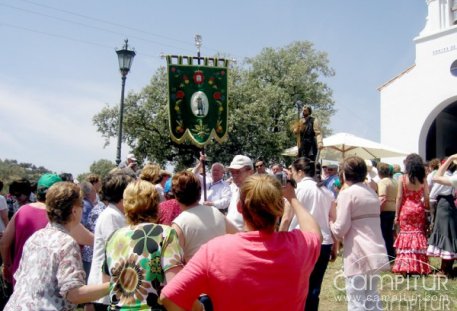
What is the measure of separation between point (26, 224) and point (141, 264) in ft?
6.21

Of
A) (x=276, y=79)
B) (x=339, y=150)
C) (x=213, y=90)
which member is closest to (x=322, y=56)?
(x=276, y=79)

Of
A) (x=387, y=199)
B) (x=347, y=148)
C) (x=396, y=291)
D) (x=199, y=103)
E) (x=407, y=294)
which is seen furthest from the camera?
(x=347, y=148)

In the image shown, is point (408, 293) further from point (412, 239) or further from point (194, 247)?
point (194, 247)

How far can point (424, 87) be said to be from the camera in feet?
64.4

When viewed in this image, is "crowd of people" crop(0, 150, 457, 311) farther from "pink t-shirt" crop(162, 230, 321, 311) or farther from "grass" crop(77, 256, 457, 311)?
"grass" crop(77, 256, 457, 311)

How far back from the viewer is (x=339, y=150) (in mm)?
14219

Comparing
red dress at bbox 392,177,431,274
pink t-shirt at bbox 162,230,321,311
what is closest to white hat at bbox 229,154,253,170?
red dress at bbox 392,177,431,274

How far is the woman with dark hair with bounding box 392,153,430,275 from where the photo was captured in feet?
24.2

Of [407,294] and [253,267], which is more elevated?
[253,267]

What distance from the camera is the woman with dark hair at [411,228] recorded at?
24.2 feet

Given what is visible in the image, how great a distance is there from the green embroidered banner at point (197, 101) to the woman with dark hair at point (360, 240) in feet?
14.1

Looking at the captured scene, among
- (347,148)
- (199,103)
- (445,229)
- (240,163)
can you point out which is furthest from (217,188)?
(347,148)

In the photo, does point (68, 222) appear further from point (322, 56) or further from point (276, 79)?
point (322, 56)

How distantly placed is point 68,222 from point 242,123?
32120mm
